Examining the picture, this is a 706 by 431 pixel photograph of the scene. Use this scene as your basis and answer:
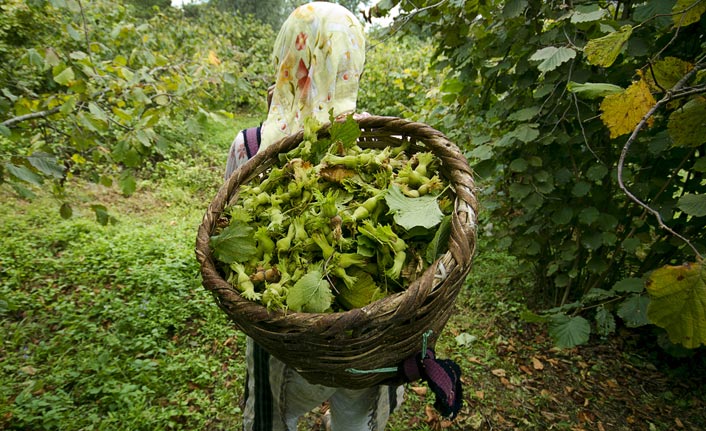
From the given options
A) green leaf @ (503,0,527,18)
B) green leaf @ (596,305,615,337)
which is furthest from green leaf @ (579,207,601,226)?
green leaf @ (503,0,527,18)

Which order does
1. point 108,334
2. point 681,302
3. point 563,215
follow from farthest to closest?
point 108,334 < point 563,215 < point 681,302

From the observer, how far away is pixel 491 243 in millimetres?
2826

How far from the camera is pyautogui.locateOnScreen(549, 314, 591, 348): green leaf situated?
1248 mm

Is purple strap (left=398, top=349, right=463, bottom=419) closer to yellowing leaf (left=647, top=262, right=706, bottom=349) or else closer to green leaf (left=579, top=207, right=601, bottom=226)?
yellowing leaf (left=647, top=262, right=706, bottom=349)

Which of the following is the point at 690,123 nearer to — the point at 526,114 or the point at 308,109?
the point at 526,114

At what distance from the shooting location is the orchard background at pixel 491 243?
5.53 feet

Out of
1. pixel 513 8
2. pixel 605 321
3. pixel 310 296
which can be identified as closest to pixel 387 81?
pixel 513 8

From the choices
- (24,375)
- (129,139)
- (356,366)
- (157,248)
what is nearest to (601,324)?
(356,366)

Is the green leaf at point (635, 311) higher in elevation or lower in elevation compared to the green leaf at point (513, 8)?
lower

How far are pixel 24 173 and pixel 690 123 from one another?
7.17ft

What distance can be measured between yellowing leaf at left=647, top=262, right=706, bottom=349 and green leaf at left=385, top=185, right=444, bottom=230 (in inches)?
19.5

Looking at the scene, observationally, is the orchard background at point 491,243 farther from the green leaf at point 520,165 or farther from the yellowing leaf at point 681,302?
the yellowing leaf at point 681,302

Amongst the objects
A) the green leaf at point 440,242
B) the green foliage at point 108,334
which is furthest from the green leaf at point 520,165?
the green foliage at point 108,334

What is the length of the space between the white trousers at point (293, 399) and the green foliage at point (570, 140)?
81 cm
